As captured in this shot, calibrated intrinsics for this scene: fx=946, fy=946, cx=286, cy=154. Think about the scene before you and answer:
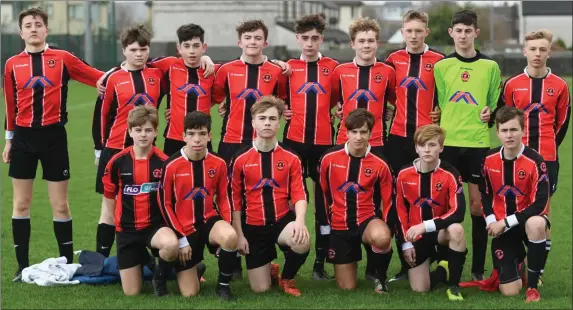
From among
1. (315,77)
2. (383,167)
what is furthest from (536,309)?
(315,77)

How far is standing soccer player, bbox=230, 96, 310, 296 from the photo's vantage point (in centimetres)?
651

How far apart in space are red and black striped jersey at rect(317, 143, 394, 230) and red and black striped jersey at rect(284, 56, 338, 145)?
0.52 metres

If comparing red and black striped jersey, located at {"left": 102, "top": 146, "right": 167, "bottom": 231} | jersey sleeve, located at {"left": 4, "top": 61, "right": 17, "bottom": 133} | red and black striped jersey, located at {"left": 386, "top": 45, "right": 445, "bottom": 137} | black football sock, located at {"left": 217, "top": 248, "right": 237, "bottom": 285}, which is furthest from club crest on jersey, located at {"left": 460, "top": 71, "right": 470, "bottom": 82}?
jersey sleeve, located at {"left": 4, "top": 61, "right": 17, "bottom": 133}

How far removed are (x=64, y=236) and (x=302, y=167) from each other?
77.0 inches

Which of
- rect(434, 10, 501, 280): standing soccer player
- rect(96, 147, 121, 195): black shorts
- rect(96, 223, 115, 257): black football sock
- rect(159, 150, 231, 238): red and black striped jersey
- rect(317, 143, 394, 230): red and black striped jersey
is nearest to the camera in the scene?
rect(159, 150, 231, 238): red and black striped jersey

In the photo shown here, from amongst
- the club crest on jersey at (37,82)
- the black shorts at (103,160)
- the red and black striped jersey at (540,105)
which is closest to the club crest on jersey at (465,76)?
the red and black striped jersey at (540,105)

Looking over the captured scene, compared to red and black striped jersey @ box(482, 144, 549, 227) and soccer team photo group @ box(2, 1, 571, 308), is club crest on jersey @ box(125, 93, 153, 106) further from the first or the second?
red and black striped jersey @ box(482, 144, 549, 227)

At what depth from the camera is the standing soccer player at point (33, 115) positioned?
706 centimetres

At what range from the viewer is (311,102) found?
7.18 meters

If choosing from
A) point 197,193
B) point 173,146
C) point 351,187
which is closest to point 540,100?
point 351,187

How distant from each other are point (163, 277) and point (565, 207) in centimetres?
665

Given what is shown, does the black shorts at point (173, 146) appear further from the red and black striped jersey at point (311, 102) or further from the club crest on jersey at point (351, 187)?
the club crest on jersey at point (351, 187)

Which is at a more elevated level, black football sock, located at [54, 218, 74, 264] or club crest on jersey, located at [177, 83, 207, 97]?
club crest on jersey, located at [177, 83, 207, 97]

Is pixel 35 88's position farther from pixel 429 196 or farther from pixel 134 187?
pixel 429 196
